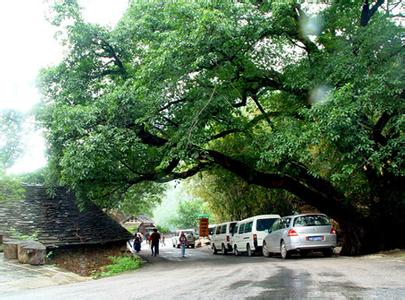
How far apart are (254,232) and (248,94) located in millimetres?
7212

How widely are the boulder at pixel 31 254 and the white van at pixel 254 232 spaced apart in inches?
405

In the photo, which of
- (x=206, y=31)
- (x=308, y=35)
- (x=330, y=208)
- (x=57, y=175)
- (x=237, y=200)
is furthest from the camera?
(x=237, y=200)

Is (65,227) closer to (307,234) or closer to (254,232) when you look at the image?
(254,232)

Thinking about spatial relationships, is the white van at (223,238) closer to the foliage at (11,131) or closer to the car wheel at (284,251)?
the car wheel at (284,251)

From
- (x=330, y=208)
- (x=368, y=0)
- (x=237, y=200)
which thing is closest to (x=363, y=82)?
(x=368, y=0)

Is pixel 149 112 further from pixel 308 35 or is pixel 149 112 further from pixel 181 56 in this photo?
pixel 308 35

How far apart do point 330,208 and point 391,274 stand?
8.46m

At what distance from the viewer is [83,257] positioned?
18906mm

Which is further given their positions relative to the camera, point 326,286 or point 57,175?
point 57,175

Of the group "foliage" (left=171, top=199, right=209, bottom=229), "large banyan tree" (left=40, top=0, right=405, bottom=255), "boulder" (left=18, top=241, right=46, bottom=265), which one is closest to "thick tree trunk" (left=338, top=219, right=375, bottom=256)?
"large banyan tree" (left=40, top=0, right=405, bottom=255)

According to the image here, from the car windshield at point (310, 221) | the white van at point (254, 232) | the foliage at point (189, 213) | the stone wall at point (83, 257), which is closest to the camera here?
the car windshield at point (310, 221)

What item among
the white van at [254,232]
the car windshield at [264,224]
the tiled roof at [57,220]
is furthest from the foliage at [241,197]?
the tiled roof at [57,220]

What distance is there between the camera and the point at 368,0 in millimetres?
15219

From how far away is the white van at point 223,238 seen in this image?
83.7ft
